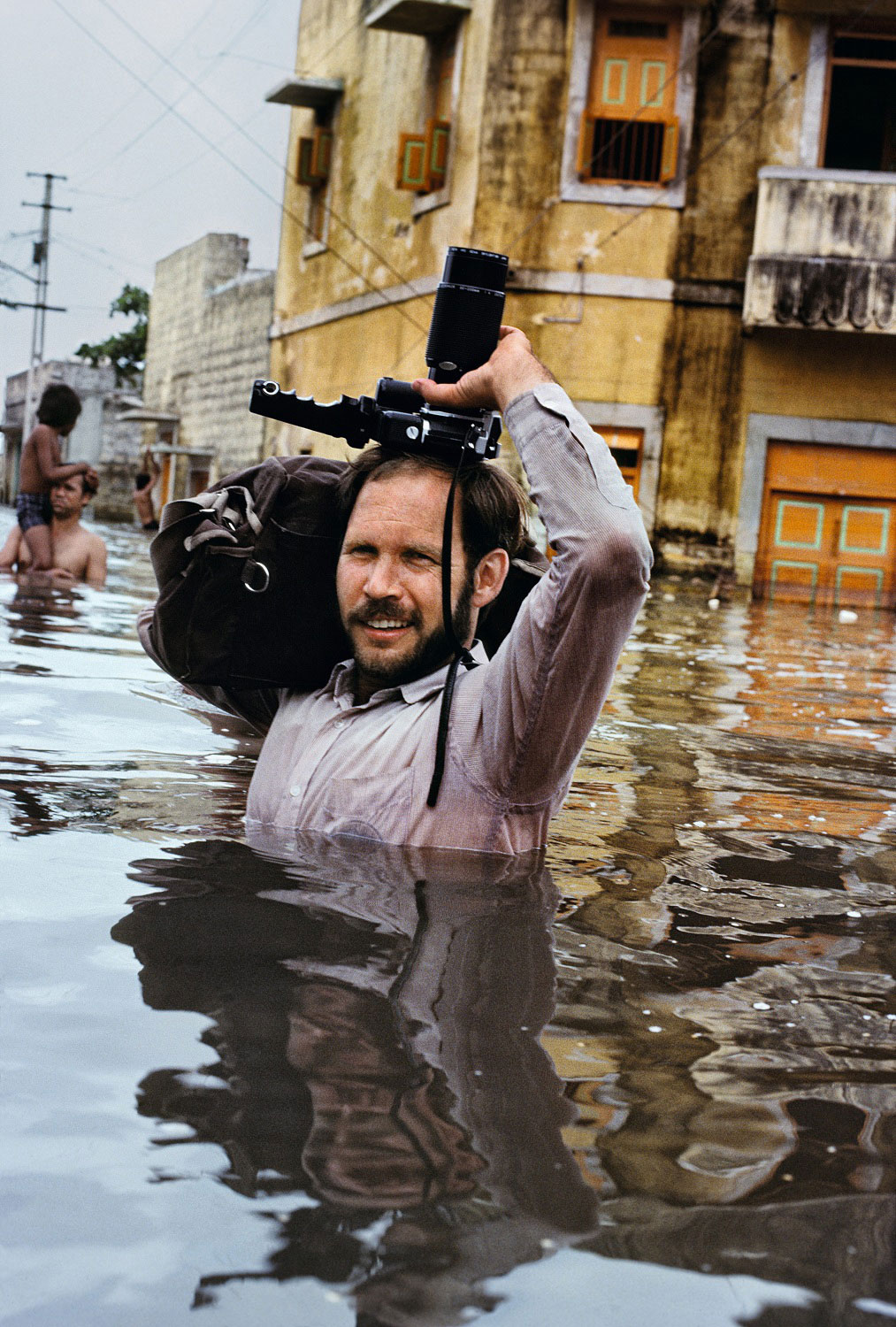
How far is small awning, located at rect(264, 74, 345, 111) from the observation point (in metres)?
18.1

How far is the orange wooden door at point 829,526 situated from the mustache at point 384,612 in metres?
12.7

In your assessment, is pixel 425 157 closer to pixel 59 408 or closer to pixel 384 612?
pixel 59 408

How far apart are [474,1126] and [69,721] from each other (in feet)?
10.1

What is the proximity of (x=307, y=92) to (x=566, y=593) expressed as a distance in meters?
17.5

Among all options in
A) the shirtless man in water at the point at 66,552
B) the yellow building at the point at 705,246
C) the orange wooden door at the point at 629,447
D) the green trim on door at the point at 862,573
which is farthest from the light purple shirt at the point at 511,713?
the green trim on door at the point at 862,573

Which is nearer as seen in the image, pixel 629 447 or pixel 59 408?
pixel 59 408

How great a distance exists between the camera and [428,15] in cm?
1530

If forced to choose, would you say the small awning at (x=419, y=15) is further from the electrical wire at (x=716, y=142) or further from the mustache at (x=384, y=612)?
the mustache at (x=384, y=612)

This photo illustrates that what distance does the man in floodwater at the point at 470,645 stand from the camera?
233 cm

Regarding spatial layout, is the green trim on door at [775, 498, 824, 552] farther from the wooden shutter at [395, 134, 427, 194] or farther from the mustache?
the mustache

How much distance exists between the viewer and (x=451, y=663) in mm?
2771

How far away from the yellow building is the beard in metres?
12.0

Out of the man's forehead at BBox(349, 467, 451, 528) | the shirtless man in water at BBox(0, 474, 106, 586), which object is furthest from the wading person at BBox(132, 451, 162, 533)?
the man's forehead at BBox(349, 467, 451, 528)

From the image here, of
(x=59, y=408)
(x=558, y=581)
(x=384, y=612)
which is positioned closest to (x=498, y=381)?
(x=558, y=581)
